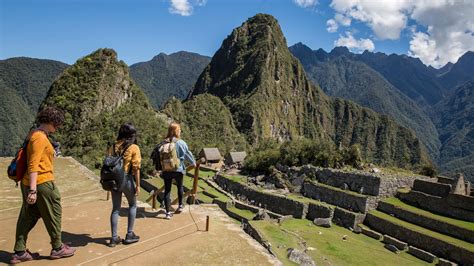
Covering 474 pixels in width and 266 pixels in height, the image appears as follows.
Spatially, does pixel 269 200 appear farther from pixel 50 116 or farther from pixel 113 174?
pixel 50 116

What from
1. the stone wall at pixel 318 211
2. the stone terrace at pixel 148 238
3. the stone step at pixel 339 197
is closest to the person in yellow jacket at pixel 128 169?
the stone terrace at pixel 148 238

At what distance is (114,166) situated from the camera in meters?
6.38

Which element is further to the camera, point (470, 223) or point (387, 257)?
point (470, 223)

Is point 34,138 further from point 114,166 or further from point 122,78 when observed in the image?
point 122,78

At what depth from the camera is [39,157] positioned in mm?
5488

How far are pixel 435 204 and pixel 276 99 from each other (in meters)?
118

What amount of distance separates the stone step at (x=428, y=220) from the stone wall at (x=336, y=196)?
1474 millimetres

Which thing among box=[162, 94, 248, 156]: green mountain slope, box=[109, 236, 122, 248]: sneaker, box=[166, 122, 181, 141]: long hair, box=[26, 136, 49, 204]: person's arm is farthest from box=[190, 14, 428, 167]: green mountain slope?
box=[26, 136, 49, 204]: person's arm

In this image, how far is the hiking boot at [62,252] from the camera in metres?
5.80

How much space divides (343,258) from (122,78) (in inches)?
2251

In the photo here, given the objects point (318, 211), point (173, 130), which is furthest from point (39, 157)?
point (318, 211)

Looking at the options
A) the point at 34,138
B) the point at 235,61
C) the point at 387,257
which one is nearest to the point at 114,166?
the point at 34,138

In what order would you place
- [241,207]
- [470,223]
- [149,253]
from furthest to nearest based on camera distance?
1. [241,207]
2. [470,223]
3. [149,253]

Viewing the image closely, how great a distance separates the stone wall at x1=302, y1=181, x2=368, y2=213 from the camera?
91.8 ft
